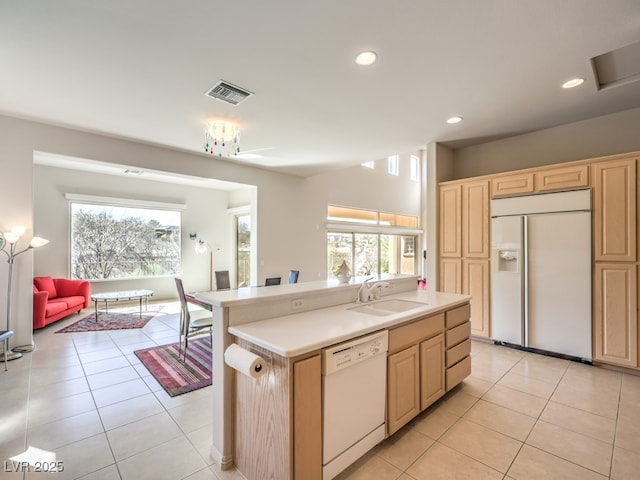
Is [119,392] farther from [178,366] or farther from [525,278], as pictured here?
[525,278]

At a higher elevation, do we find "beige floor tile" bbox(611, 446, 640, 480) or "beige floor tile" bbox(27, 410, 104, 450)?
"beige floor tile" bbox(611, 446, 640, 480)

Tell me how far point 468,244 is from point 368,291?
235 centimetres

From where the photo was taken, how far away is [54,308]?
4863 millimetres

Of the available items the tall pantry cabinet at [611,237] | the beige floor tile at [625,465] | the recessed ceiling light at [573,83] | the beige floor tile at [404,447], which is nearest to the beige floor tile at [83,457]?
the beige floor tile at [404,447]

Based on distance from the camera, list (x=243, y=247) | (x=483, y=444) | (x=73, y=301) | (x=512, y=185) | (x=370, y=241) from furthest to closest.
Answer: (x=370, y=241), (x=243, y=247), (x=73, y=301), (x=512, y=185), (x=483, y=444)

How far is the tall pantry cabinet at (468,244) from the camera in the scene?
4160mm

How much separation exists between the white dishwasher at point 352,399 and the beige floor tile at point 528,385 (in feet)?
5.71

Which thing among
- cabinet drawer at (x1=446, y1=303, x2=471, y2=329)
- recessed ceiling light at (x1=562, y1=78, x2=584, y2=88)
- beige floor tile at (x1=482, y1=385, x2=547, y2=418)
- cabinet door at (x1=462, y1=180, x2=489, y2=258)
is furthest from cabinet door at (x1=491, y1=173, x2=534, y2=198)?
beige floor tile at (x1=482, y1=385, x2=547, y2=418)

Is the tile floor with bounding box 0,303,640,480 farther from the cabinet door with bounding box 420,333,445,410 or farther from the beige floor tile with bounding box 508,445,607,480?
the cabinet door with bounding box 420,333,445,410

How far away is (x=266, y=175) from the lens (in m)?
6.30

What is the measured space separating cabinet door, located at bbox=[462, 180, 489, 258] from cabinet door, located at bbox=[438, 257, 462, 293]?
0.19 meters

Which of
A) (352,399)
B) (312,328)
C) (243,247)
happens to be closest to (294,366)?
(312,328)

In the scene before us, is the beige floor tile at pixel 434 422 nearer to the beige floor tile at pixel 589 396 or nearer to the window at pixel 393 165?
the beige floor tile at pixel 589 396

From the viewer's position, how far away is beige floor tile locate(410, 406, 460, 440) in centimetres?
222
